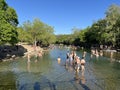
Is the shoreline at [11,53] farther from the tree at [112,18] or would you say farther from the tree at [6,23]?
the tree at [112,18]

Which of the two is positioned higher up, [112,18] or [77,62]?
[112,18]

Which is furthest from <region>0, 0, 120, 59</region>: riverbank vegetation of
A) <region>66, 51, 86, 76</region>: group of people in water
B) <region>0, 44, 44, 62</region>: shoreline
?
<region>66, 51, 86, 76</region>: group of people in water

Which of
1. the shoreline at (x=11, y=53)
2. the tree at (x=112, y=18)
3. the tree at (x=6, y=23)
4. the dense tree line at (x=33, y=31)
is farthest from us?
the dense tree line at (x=33, y=31)

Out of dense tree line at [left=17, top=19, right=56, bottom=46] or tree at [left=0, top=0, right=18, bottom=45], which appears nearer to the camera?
tree at [left=0, top=0, right=18, bottom=45]

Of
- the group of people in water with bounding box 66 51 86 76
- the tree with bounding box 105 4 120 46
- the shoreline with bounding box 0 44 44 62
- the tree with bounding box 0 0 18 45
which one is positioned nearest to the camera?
the group of people in water with bounding box 66 51 86 76

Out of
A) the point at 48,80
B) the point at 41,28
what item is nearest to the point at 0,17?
the point at 48,80

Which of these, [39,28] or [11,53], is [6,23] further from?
[39,28]

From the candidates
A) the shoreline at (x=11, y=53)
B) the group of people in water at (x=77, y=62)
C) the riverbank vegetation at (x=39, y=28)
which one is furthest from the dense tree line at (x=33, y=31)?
the group of people in water at (x=77, y=62)

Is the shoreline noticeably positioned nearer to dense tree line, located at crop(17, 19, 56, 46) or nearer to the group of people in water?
the group of people in water

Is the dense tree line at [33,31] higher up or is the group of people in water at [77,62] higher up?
Answer: the dense tree line at [33,31]

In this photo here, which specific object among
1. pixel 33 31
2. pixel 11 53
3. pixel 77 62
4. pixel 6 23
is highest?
pixel 33 31

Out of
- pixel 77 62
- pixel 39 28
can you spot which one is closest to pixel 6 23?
pixel 77 62

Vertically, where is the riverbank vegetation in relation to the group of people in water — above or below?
above

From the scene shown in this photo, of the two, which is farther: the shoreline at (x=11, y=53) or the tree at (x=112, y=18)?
the tree at (x=112, y=18)
